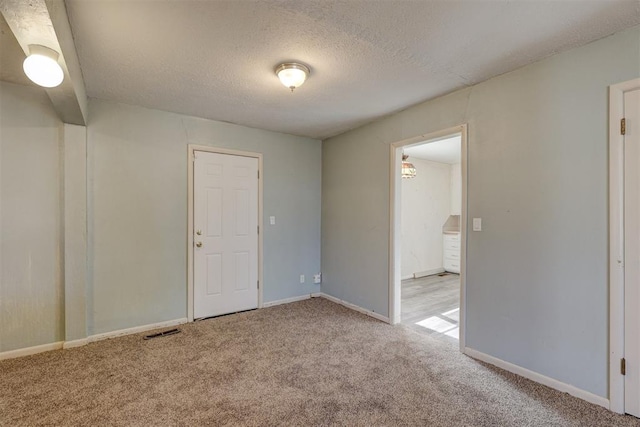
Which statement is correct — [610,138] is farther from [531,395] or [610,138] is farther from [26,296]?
[26,296]

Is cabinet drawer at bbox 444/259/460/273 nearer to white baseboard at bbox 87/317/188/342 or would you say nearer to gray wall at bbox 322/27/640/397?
gray wall at bbox 322/27/640/397

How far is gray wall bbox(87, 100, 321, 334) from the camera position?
9.93 feet

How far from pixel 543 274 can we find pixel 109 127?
13.7 feet

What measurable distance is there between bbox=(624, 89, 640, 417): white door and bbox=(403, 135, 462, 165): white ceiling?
2.86m

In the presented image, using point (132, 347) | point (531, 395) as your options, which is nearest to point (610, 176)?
point (531, 395)

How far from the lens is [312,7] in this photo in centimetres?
169

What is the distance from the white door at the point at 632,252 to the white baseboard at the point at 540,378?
146 millimetres

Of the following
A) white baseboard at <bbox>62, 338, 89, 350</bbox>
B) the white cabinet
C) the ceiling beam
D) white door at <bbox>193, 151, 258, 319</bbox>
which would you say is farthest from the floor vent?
the white cabinet

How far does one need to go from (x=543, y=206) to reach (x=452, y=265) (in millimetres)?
4605

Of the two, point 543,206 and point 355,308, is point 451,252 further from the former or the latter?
point 543,206

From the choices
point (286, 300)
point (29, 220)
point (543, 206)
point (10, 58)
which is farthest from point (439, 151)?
point (29, 220)

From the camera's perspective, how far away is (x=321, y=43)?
6.68 feet

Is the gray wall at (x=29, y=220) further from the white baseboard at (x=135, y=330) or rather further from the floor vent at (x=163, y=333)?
the floor vent at (x=163, y=333)

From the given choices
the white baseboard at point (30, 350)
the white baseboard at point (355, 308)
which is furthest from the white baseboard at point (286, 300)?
the white baseboard at point (30, 350)
